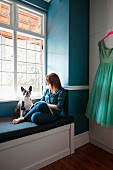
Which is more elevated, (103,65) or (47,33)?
(47,33)

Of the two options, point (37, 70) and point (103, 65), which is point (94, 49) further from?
point (37, 70)

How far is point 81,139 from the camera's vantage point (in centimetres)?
219

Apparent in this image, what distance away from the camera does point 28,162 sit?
1.50 metres

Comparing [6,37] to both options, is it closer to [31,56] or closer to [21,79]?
[31,56]

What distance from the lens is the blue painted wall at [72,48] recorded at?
2047 mm

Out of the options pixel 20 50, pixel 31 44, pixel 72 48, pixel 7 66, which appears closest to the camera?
pixel 72 48

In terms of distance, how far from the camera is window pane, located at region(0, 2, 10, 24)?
2.07m

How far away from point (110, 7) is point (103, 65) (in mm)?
888

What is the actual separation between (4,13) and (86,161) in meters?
2.66

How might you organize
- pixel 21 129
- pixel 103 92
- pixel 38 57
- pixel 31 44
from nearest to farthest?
pixel 21 129 → pixel 103 92 → pixel 31 44 → pixel 38 57

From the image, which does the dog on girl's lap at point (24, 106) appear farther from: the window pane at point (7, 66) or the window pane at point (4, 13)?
the window pane at point (4, 13)

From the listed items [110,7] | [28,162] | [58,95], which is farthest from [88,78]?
[28,162]

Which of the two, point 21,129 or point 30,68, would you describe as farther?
point 30,68

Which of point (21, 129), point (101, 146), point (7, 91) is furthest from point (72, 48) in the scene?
point (101, 146)
